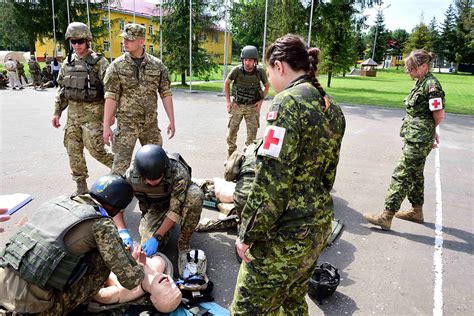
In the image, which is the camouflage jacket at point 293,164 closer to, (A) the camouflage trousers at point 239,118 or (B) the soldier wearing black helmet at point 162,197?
(B) the soldier wearing black helmet at point 162,197

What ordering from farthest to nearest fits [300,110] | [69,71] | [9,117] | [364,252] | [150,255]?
[9,117] < [69,71] < [364,252] < [150,255] < [300,110]

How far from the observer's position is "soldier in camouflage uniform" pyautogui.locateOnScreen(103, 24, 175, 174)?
14.9 ft

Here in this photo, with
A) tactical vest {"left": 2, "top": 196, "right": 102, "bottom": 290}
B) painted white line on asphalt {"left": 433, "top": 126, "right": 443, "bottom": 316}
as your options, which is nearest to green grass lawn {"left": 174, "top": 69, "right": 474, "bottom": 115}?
painted white line on asphalt {"left": 433, "top": 126, "right": 443, "bottom": 316}

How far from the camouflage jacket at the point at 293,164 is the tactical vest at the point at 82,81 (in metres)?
3.67

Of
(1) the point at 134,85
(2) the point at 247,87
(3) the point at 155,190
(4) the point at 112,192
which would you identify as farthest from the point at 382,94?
(4) the point at 112,192

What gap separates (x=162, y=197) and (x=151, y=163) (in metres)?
0.70

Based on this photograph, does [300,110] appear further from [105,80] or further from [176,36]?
[176,36]

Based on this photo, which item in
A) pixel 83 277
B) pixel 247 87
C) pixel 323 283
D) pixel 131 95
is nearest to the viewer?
pixel 83 277

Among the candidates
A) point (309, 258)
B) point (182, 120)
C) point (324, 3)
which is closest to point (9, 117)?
point (182, 120)

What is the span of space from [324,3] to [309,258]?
22.1 m

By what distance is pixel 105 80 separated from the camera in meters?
4.55

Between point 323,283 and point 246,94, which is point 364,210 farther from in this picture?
point 246,94

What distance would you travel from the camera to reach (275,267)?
6.63 ft

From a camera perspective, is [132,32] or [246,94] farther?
[246,94]
